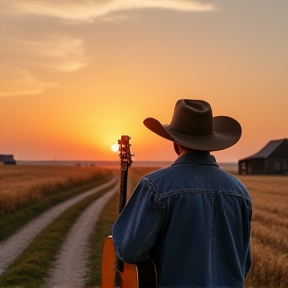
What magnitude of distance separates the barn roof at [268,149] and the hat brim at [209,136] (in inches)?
2055

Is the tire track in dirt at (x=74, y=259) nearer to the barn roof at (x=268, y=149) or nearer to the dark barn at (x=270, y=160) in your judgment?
the dark barn at (x=270, y=160)

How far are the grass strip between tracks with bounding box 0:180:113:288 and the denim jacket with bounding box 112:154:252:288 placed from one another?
6.11 metres

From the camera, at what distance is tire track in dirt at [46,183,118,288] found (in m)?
9.16

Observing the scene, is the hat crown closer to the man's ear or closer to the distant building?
the man's ear

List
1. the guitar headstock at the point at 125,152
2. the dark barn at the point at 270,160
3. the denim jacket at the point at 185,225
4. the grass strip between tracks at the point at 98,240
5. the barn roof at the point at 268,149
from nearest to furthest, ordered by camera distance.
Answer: the denim jacket at the point at 185,225
the guitar headstock at the point at 125,152
the grass strip between tracks at the point at 98,240
the dark barn at the point at 270,160
the barn roof at the point at 268,149

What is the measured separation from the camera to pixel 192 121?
10.6 feet

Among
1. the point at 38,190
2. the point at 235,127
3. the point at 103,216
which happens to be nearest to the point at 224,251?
the point at 235,127

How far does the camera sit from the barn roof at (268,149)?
182 ft

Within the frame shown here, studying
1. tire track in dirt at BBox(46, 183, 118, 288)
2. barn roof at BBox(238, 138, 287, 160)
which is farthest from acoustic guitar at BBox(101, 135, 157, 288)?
barn roof at BBox(238, 138, 287, 160)

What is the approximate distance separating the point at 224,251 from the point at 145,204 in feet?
1.62

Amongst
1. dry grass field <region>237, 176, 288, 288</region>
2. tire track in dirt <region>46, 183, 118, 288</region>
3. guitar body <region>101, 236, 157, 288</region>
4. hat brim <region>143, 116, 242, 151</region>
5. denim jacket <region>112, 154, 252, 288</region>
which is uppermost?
hat brim <region>143, 116, 242, 151</region>

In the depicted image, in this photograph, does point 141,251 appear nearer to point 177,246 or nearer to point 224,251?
point 177,246

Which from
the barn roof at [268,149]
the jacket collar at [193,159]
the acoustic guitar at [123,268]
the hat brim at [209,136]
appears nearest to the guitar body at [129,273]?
the acoustic guitar at [123,268]

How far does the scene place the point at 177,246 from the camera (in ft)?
10.0
